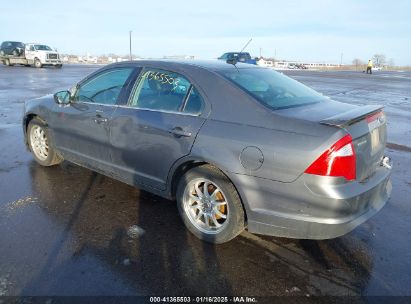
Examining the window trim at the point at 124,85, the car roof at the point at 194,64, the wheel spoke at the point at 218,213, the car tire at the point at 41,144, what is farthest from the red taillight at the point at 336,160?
the car tire at the point at 41,144

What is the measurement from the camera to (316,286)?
295cm

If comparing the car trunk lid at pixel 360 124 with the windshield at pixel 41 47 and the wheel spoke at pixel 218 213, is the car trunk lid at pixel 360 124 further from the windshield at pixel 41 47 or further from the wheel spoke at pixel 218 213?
the windshield at pixel 41 47

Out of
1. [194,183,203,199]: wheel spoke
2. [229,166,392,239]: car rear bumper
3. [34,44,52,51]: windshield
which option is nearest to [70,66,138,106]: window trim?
[194,183,203,199]: wheel spoke

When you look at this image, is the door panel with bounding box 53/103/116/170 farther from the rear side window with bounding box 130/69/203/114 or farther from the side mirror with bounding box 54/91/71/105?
the rear side window with bounding box 130/69/203/114

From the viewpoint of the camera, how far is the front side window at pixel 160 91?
3801mm

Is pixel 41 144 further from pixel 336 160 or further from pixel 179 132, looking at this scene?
pixel 336 160

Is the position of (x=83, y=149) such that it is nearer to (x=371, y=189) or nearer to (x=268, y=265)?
(x=268, y=265)

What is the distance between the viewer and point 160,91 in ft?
13.1

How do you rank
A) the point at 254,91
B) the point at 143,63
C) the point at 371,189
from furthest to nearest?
the point at 143,63 → the point at 254,91 → the point at 371,189

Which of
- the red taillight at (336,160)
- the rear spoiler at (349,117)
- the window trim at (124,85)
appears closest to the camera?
the red taillight at (336,160)

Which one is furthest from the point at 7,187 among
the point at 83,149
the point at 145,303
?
the point at 145,303

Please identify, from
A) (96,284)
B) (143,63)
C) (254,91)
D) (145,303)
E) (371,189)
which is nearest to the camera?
(145,303)

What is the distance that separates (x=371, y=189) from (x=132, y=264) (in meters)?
2.13

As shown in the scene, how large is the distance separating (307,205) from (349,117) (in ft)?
2.68
